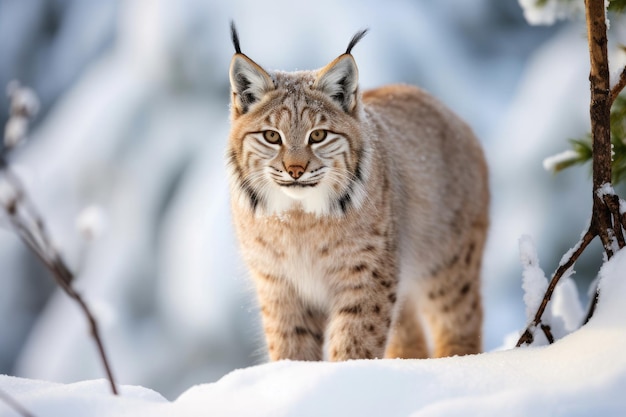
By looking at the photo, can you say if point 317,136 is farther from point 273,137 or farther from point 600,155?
point 600,155

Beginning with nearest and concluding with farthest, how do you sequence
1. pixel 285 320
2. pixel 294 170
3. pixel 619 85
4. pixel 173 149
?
pixel 619 85 → pixel 294 170 → pixel 285 320 → pixel 173 149

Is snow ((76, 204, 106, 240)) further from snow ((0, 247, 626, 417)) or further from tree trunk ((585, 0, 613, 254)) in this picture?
tree trunk ((585, 0, 613, 254))

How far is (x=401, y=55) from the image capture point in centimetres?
1631

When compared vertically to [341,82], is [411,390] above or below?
below

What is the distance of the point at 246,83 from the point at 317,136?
0.42m

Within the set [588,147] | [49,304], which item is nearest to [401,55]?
[49,304]

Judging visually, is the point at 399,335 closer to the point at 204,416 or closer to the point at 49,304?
the point at 204,416

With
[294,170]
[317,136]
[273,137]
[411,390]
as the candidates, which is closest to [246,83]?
[273,137]

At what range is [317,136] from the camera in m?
3.49

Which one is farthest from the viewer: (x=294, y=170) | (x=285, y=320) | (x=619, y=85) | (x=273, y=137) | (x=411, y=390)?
(x=285, y=320)

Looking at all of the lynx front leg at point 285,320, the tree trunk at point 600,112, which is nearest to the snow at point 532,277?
the tree trunk at point 600,112

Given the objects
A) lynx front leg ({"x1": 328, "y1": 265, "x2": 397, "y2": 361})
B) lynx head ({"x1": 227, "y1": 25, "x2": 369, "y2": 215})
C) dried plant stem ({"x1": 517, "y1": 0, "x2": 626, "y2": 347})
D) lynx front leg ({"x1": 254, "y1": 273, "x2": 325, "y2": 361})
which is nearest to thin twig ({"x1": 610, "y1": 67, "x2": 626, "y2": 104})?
dried plant stem ({"x1": 517, "y1": 0, "x2": 626, "y2": 347})

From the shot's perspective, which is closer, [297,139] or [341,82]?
[297,139]

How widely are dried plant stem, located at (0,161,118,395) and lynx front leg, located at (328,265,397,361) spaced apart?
75.5 inches
